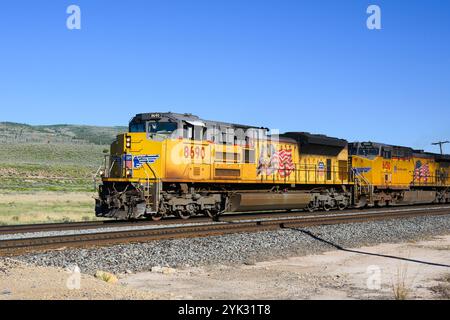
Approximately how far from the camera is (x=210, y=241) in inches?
543

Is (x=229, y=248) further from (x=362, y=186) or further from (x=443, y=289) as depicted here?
(x=362, y=186)

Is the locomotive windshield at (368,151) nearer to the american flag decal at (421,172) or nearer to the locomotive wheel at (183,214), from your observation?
the american flag decal at (421,172)

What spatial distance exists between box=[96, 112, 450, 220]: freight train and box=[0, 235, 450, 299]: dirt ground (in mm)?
7917

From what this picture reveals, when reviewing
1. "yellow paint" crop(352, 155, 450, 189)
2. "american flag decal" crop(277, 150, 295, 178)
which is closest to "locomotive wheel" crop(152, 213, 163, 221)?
"american flag decal" crop(277, 150, 295, 178)

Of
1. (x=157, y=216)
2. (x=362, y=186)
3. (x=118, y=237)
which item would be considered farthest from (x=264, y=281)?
(x=362, y=186)

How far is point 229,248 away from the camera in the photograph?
13.0 meters

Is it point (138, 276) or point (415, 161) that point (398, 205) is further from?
point (138, 276)

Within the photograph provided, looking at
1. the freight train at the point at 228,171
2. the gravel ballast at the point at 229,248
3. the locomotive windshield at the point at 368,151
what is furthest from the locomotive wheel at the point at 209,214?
the locomotive windshield at the point at 368,151

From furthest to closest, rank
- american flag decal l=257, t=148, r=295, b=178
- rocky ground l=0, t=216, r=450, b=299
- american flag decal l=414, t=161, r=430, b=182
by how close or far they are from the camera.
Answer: american flag decal l=414, t=161, r=430, b=182 → american flag decal l=257, t=148, r=295, b=178 → rocky ground l=0, t=216, r=450, b=299

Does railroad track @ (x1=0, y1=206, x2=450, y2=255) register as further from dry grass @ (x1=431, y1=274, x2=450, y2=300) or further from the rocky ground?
dry grass @ (x1=431, y1=274, x2=450, y2=300)

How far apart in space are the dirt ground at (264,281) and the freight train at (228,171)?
7917 mm

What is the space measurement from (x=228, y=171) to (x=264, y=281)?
40.1 ft

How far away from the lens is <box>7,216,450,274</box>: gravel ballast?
424 inches
